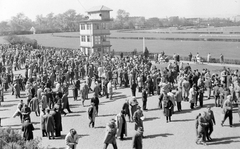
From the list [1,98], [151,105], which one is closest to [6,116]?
[1,98]

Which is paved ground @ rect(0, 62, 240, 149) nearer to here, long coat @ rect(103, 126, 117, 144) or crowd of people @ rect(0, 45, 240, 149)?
crowd of people @ rect(0, 45, 240, 149)

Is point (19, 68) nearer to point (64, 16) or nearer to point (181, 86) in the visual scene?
point (181, 86)

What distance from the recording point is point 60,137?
13844 millimetres

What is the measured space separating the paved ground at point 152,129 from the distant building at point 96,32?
28.5 meters

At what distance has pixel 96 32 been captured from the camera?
47.6m

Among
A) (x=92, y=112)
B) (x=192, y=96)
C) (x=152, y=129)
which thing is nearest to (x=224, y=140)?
(x=152, y=129)

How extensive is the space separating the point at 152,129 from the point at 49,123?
15.3ft

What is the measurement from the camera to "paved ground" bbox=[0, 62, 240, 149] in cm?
1262

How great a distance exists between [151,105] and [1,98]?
33.3ft

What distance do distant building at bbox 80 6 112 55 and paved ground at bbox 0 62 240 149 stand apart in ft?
93.6

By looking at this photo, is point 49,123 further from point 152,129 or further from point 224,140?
point 224,140

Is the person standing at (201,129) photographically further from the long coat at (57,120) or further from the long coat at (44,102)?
the long coat at (44,102)

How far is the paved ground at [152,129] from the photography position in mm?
12617

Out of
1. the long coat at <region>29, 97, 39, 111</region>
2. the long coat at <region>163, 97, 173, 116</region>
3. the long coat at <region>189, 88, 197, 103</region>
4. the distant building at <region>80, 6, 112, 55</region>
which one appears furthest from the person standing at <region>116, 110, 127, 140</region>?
the distant building at <region>80, 6, 112, 55</region>
